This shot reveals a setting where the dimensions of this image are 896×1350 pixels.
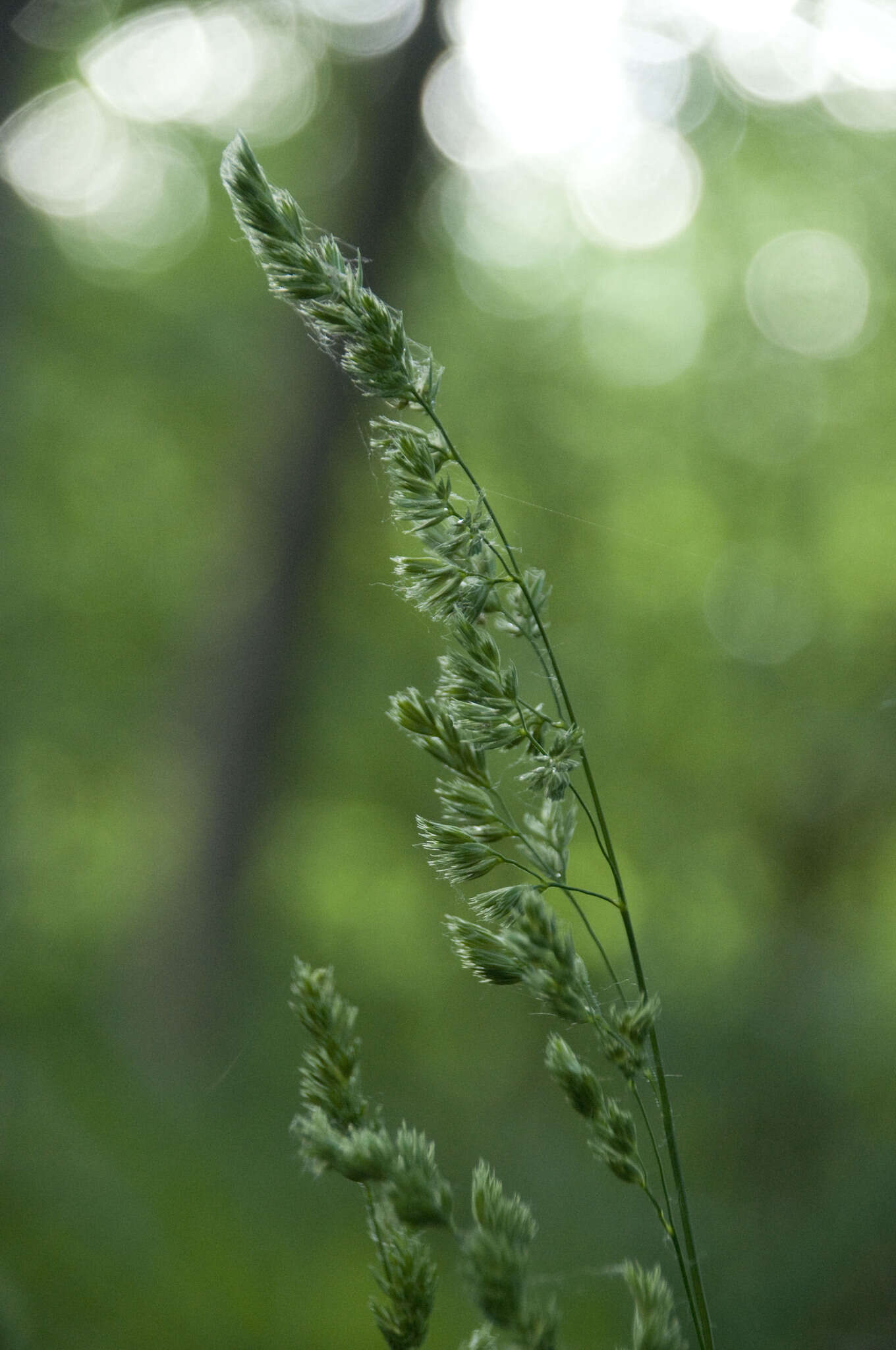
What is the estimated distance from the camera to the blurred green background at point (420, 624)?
987mm

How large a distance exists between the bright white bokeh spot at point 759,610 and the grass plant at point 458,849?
130cm

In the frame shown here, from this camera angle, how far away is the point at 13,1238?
896mm

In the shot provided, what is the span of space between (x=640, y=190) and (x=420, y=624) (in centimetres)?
101

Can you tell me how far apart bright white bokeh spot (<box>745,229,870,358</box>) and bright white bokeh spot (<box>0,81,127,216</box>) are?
1.26 m

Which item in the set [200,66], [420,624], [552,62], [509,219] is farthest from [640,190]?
[420,624]

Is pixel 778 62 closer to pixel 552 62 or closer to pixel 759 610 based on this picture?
pixel 552 62

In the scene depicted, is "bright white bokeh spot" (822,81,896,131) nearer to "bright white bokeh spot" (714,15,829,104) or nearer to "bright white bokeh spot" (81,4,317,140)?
"bright white bokeh spot" (714,15,829,104)

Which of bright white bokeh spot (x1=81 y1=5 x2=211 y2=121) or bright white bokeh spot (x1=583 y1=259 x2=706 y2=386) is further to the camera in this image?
bright white bokeh spot (x1=583 y1=259 x2=706 y2=386)

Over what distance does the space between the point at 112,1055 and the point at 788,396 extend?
5.59ft

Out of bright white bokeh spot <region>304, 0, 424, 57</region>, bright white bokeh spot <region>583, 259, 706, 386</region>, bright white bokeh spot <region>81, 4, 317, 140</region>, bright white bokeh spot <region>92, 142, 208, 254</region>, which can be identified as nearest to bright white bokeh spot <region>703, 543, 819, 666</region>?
bright white bokeh spot <region>583, 259, 706, 386</region>

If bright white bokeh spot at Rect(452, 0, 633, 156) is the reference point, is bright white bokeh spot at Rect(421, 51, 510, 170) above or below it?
above

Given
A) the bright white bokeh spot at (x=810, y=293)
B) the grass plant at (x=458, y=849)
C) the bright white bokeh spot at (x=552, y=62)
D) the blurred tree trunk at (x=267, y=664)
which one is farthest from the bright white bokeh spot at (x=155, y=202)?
the grass plant at (x=458, y=849)

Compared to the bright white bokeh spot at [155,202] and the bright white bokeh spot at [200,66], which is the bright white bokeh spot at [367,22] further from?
the bright white bokeh spot at [155,202]

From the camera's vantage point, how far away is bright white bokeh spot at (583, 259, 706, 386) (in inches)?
76.1
